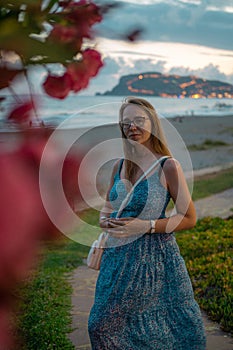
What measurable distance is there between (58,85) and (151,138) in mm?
2685

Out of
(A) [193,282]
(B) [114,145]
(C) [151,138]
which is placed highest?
(B) [114,145]

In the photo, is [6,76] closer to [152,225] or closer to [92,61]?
[92,61]

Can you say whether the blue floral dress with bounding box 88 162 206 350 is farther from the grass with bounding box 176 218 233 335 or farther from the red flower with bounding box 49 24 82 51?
the red flower with bounding box 49 24 82 51

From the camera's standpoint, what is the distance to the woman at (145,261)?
9.68 ft

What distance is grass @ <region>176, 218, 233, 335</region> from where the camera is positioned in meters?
4.38

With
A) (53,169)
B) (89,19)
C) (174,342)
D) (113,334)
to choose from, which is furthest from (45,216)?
(174,342)

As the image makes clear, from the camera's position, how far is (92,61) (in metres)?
0.42

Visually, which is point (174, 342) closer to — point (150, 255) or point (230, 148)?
point (150, 255)

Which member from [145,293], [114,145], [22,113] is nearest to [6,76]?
[22,113]

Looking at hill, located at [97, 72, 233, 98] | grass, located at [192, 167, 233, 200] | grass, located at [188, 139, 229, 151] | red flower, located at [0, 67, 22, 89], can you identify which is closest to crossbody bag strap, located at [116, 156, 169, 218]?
hill, located at [97, 72, 233, 98]

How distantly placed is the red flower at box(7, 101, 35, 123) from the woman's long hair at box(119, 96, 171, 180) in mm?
2550

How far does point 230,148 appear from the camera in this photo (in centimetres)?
2155

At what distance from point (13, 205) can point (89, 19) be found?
0.17 metres

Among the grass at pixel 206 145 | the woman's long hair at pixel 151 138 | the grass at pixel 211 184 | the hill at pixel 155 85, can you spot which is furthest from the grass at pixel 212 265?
the grass at pixel 206 145
